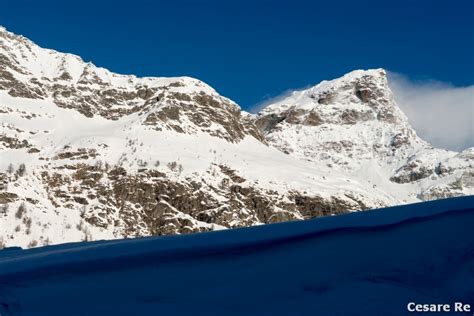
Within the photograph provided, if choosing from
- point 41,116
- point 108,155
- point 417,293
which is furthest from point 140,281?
point 41,116

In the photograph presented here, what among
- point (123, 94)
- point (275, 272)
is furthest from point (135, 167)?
point (275, 272)

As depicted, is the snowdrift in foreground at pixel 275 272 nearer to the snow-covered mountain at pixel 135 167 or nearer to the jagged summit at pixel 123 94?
the snow-covered mountain at pixel 135 167

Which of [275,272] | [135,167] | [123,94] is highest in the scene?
[123,94]

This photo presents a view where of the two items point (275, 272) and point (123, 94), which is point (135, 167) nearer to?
point (123, 94)

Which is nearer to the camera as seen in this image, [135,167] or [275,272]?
[275,272]

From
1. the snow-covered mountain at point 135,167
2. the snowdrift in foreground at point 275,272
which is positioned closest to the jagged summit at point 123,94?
the snow-covered mountain at point 135,167

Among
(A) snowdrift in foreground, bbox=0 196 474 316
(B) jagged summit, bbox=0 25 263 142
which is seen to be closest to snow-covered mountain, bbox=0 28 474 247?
(B) jagged summit, bbox=0 25 263 142

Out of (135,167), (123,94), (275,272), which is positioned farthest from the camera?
(123,94)

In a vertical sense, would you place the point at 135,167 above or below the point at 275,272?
above

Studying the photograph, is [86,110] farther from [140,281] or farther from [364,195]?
[140,281]
